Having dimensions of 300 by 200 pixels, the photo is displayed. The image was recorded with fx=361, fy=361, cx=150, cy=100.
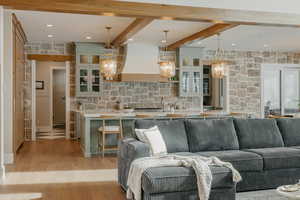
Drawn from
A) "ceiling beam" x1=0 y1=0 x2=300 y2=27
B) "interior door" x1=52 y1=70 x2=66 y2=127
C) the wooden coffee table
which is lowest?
the wooden coffee table

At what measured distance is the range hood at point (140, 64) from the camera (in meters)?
9.76

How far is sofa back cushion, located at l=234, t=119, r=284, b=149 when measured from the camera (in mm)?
5190

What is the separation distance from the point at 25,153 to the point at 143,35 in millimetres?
3796

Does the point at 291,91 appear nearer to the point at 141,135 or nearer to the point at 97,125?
the point at 97,125

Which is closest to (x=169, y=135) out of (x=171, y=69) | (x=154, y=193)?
(x=154, y=193)

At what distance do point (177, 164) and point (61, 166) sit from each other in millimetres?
2960

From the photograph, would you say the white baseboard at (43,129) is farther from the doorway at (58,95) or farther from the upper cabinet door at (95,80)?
the upper cabinet door at (95,80)

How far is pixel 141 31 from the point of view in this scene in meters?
8.18

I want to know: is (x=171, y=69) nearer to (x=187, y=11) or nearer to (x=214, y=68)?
(x=214, y=68)

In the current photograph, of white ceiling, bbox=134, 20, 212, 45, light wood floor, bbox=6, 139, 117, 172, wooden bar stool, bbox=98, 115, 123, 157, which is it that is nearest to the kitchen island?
wooden bar stool, bbox=98, 115, 123, 157

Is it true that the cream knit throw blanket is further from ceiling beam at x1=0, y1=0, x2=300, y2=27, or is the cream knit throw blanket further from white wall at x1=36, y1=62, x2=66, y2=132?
white wall at x1=36, y1=62, x2=66, y2=132

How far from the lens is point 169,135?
4840mm

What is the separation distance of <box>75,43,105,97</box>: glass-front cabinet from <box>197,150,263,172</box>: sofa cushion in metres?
5.78

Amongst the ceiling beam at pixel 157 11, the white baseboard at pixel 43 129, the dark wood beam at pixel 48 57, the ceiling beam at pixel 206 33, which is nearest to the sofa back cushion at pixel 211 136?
the ceiling beam at pixel 157 11
